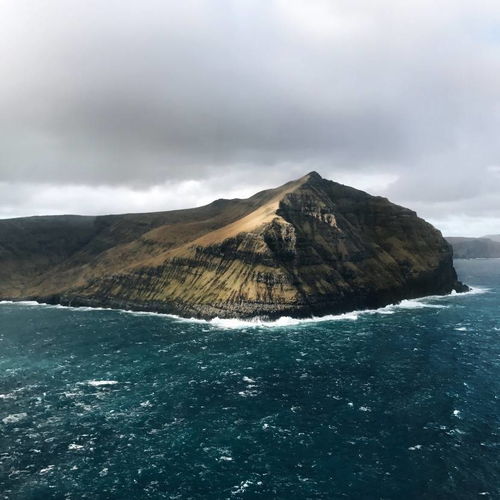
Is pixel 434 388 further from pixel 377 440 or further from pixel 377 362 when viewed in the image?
pixel 377 440

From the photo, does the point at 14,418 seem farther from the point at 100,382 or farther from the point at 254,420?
the point at 254,420

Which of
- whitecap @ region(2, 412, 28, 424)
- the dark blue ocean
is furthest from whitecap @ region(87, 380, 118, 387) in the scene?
whitecap @ region(2, 412, 28, 424)

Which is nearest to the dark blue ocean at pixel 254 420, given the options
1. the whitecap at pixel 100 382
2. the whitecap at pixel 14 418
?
the whitecap at pixel 14 418

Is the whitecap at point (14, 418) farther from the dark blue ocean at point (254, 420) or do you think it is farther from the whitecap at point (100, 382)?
the whitecap at point (100, 382)

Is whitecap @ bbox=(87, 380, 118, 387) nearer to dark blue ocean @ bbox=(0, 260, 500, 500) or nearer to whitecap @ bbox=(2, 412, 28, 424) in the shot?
dark blue ocean @ bbox=(0, 260, 500, 500)

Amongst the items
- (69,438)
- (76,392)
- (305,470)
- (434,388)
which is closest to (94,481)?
(69,438)

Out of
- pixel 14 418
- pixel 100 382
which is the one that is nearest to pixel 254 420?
pixel 100 382

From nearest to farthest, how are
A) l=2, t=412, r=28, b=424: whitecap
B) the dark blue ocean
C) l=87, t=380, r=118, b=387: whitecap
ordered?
the dark blue ocean, l=2, t=412, r=28, b=424: whitecap, l=87, t=380, r=118, b=387: whitecap

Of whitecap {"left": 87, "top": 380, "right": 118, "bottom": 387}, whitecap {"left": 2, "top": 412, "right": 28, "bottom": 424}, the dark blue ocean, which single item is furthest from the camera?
whitecap {"left": 87, "top": 380, "right": 118, "bottom": 387}
